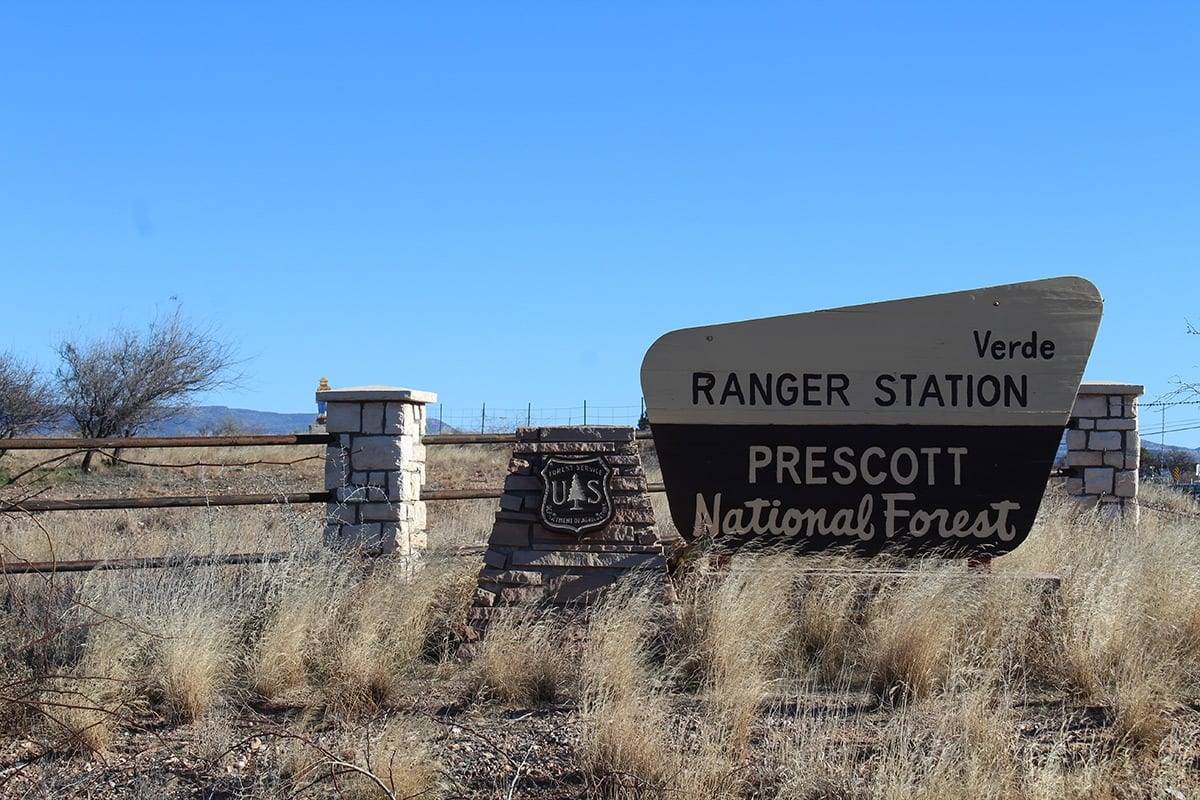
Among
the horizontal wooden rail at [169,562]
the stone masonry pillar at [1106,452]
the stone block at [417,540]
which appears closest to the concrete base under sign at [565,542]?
the horizontal wooden rail at [169,562]

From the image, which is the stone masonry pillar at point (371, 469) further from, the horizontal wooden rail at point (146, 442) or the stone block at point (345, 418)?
the horizontal wooden rail at point (146, 442)

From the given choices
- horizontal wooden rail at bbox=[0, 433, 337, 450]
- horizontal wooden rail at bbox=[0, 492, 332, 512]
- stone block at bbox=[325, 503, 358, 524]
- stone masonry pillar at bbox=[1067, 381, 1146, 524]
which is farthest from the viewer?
stone masonry pillar at bbox=[1067, 381, 1146, 524]

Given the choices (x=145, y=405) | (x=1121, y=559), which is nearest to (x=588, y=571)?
(x=1121, y=559)

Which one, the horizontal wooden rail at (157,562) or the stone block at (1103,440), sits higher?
the stone block at (1103,440)

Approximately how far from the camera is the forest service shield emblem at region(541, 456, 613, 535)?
23.7ft

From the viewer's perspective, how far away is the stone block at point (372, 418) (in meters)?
8.82

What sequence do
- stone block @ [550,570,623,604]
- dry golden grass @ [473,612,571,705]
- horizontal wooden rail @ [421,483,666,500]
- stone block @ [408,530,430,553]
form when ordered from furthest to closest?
horizontal wooden rail @ [421,483,666,500] → stone block @ [408,530,430,553] → stone block @ [550,570,623,604] → dry golden grass @ [473,612,571,705]

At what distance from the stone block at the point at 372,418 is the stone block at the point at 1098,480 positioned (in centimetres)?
655

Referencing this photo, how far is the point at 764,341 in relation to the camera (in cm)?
794

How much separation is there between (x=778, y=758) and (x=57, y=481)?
17.7m

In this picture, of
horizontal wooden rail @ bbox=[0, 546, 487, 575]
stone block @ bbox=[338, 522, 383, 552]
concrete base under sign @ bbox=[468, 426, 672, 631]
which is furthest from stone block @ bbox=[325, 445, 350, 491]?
concrete base under sign @ bbox=[468, 426, 672, 631]

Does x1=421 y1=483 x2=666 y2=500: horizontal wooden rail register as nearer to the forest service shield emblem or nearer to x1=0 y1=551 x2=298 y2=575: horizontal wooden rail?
x1=0 y1=551 x2=298 y2=575: horizontal wooden rail

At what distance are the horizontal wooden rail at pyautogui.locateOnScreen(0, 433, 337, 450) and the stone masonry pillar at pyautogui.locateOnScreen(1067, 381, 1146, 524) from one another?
22.3ft

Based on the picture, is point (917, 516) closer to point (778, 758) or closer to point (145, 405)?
point (778, 758)
